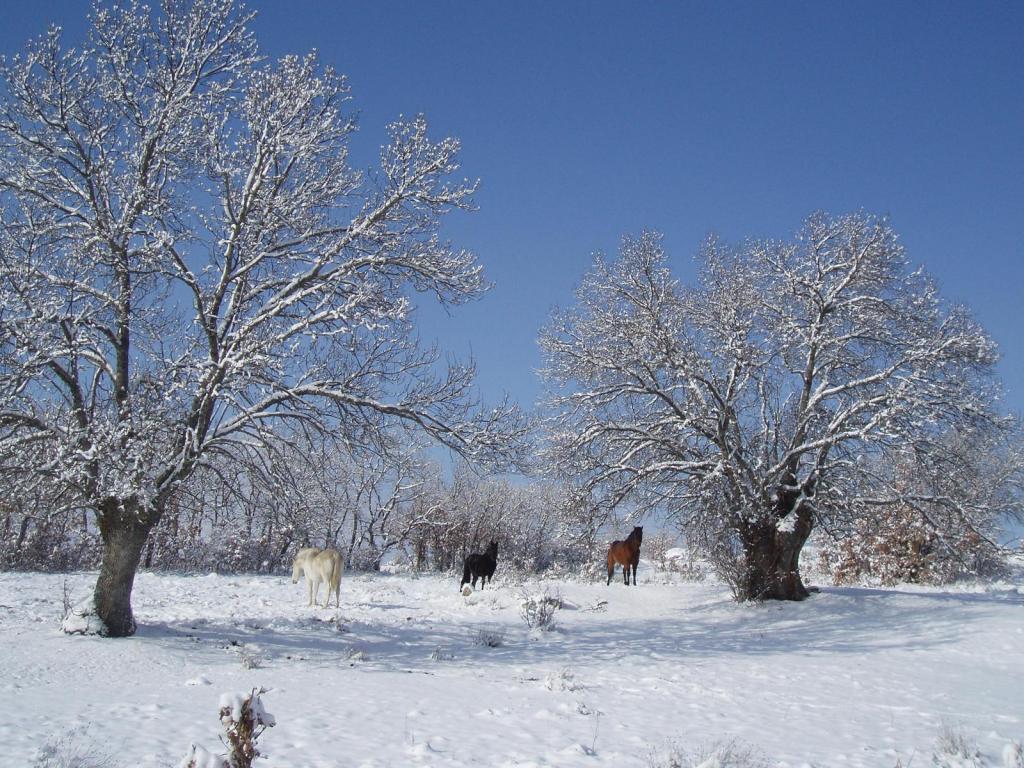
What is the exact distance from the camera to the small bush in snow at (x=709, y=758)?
17.6ft

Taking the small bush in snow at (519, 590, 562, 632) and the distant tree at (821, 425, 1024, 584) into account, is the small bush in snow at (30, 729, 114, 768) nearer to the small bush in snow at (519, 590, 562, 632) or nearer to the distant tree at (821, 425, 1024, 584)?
the small bush in snow at (519, 590, 562, 632)

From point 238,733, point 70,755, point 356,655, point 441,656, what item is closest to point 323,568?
point 441,656

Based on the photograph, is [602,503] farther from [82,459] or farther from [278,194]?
[82,459]

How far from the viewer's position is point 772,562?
1738 cm

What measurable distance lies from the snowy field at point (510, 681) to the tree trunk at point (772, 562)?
2.85 ft

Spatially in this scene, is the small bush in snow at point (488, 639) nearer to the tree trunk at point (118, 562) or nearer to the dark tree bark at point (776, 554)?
the tree trunk at point (118, 562)

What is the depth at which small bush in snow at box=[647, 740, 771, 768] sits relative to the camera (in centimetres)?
538

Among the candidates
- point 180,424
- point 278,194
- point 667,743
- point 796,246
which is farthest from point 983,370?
point 180,424

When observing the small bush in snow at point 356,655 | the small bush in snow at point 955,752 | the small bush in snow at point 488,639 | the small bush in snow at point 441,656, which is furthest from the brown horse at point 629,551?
the small bush in snow at point 955,752

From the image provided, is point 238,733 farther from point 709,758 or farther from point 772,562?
point 772,562

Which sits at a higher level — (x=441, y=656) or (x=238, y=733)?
(x=238, y=733)

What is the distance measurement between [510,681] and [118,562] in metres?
5.84

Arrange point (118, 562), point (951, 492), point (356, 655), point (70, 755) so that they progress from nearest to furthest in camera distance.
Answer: point (70, 755)
point (356, 655)
point (118, 562)
point (951, 492)

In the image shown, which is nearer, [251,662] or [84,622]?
[251,662]
